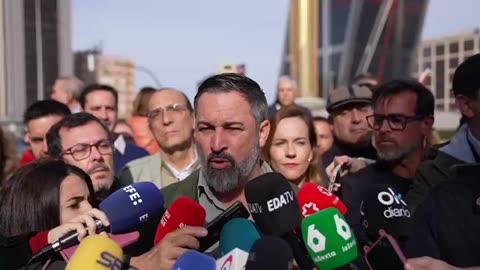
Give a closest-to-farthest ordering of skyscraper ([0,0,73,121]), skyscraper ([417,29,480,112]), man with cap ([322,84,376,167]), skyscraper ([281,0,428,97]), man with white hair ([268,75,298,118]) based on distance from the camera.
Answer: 1. man with cap ([322,84,376,167])
2. man with white hair ([268,75,298,118])
3. skyscraper ([0,0,73,121])
4. skyscraper ([281,0,428,97])
5. skyscraper ([417,29,480,112])

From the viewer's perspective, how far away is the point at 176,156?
4.10 m

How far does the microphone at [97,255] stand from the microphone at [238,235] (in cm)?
33

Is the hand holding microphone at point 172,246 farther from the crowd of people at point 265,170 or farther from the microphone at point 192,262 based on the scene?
the microphone at point 192,262

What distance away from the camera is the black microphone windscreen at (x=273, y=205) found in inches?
72.1

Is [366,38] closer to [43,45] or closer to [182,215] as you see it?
[43,45]

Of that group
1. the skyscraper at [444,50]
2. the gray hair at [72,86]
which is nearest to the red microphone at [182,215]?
the gray hair at [72,86]

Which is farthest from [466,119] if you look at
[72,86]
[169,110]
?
[72,86]

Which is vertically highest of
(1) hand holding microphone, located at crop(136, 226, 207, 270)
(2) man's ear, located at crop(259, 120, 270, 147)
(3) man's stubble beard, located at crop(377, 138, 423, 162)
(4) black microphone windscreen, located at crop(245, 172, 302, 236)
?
(2) man's ear, located at crop(259, 120, 270, 147)

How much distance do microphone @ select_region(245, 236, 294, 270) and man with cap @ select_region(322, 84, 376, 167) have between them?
2468 millimetres

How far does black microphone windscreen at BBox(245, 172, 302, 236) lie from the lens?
6.00 feet

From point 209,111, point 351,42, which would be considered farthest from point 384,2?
point 209,111

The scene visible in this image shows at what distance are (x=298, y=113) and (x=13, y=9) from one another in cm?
704

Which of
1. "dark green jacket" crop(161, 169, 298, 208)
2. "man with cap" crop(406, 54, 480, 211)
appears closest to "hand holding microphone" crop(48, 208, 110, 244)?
"dark green jacket" crop(161, 169, 298, 208)

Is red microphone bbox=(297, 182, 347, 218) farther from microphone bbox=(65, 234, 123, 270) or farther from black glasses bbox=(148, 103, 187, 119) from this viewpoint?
black glasses bbox=(148, 103, 187, 119)
